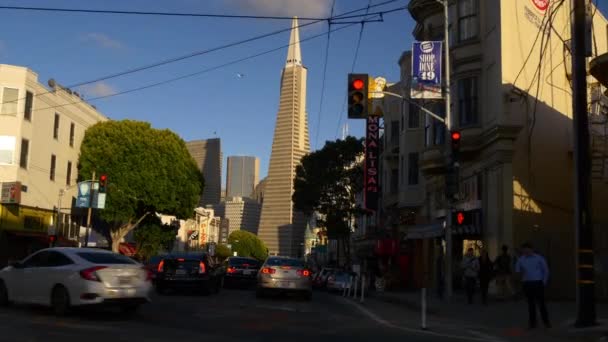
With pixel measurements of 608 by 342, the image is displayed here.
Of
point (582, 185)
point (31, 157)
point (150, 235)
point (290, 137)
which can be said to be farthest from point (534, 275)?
point (290, 137)

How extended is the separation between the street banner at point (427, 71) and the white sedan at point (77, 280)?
1104 centimetres

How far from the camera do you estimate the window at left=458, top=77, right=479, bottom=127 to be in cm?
2538

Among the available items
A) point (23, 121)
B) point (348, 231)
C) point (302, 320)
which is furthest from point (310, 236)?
point (302, 320)

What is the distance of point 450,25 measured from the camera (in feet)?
88.0

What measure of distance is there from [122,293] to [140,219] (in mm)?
36930

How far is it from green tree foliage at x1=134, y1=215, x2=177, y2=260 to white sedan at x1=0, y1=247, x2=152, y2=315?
37889 millimetres

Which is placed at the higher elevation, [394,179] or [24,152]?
[24,152]

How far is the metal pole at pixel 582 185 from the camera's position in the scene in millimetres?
12672

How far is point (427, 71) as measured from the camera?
20.9 metres

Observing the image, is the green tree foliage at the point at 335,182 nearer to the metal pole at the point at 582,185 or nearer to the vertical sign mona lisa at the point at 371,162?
the vertical sign mona lisa at the point at 371,162

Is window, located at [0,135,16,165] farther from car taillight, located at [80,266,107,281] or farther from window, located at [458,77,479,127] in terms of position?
car taillight, located at [80,266,107,281]

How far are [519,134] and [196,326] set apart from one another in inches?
604

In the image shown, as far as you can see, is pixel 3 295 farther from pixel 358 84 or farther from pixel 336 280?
pixel 336 280

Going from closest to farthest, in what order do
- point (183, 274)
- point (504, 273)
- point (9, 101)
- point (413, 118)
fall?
point (183, 274) → point (504, 273) → point (413, 118) → point (9, 101)
